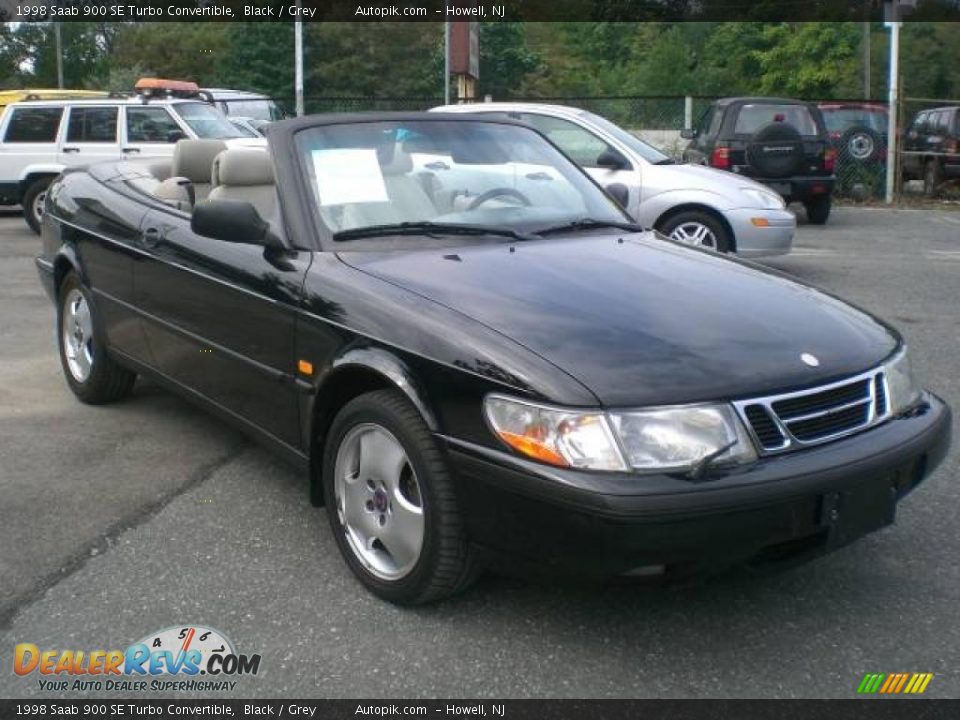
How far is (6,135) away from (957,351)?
472 inches

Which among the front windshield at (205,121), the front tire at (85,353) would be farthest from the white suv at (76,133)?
the front tire at (85,353)

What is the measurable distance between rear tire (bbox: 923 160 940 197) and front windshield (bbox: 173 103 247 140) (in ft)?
37.1

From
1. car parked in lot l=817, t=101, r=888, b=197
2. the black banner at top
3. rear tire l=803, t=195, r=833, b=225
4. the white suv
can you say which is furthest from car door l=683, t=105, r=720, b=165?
the black banner at top

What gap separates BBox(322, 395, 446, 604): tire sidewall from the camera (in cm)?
317

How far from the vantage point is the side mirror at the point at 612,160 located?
9750 millimetres

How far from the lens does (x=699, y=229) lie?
31.4 ft

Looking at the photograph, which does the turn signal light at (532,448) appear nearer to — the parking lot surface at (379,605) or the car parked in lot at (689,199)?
the parking lot surface at (379,605)

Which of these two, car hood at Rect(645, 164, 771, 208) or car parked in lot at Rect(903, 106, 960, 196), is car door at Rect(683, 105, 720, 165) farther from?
car parked in lot at Rect(903, 106, 960, 196)

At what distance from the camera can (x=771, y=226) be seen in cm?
939

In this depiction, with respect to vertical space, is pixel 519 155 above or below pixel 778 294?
above

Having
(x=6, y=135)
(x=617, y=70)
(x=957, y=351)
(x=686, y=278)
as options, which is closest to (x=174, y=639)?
(x=686, y=278)

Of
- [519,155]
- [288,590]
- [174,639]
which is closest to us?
[174,639]

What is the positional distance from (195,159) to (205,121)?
8.86 m

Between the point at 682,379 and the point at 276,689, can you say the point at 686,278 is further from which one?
the point at 276,689
